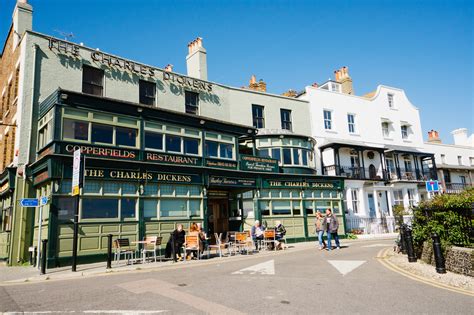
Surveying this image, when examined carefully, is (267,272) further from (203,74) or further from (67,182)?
(203,74)

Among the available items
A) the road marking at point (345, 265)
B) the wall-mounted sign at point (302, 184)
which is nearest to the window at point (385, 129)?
the wall-mounted sign at point (302, 184)

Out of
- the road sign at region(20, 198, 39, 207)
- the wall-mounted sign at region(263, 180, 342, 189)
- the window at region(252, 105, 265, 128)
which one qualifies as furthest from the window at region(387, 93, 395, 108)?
the road sign at region(20, 198, 39, 207)

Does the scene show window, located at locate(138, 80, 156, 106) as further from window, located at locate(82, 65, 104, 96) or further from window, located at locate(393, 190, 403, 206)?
window, located at locate(393, 190, 403, 206)

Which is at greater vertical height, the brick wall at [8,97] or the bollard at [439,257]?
the brick wall at [8,97]

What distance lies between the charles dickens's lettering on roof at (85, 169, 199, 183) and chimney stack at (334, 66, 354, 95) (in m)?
21.9

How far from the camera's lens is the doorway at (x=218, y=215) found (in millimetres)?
20422

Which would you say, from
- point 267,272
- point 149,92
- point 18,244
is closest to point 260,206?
point 149,92

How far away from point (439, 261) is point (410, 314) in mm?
3953

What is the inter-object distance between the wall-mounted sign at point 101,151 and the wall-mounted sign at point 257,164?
652 centimetres

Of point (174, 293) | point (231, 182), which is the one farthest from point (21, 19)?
point (174, 293)

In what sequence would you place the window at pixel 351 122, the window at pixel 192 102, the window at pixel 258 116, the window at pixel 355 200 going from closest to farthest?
the window at pixel 192 102
the window at pixel 258 116
the window at pixel 355 200
the window at pixel 351 122

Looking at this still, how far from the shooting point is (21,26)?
17578 mm

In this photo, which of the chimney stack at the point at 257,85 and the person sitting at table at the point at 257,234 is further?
the chimney stack at the point at 257,85

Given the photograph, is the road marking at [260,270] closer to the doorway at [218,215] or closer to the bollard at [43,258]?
the bollard at [43,258]
